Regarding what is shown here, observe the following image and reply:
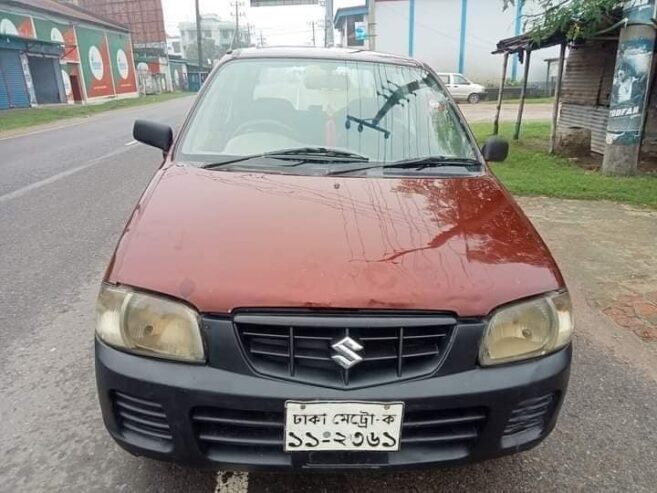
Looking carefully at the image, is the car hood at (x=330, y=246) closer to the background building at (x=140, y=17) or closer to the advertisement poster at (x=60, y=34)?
the advertisement poster at (x=60, y=34)

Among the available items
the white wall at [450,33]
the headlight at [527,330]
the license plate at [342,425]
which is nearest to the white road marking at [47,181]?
the license plate at [342,425]

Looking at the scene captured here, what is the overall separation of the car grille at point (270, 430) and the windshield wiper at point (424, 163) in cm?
124

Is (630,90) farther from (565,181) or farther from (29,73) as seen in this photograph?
(29,73)

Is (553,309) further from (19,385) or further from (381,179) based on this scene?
(19,385)

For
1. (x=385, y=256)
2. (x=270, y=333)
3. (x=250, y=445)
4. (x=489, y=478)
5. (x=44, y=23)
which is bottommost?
(x=489, y=478)

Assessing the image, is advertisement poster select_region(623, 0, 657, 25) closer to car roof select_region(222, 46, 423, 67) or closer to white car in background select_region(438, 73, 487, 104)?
car roof select_region(222, 46, 423, 67)

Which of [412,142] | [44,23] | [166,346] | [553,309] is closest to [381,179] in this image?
[412,142]

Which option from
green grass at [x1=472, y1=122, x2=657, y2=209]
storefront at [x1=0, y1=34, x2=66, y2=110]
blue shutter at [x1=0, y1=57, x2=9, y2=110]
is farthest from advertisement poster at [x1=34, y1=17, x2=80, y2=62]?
green grass at [x1=472, y1=122, x2=657, y2=209]

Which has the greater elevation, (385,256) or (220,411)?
(385,256)

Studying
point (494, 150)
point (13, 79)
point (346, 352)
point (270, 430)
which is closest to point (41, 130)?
point (13, 79)

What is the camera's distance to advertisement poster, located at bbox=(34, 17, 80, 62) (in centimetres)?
2773

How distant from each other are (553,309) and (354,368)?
2.38 ft

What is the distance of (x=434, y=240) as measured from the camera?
74.7 inches

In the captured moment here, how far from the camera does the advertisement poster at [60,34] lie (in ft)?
91.0
